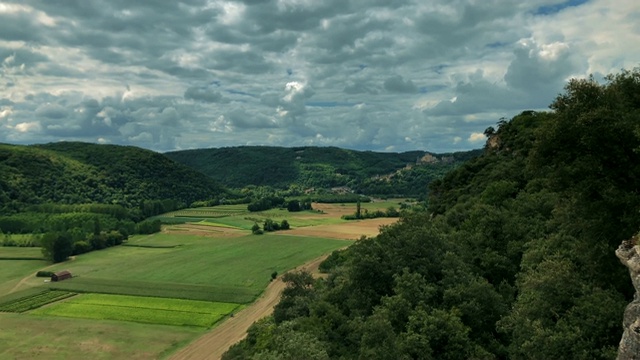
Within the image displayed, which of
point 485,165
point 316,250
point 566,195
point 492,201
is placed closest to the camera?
point 566,195

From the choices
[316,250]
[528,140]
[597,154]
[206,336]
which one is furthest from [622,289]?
[316,250]

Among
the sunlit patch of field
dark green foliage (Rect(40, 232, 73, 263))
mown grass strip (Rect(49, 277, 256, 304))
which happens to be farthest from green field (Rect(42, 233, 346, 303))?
the sunlit patch of field

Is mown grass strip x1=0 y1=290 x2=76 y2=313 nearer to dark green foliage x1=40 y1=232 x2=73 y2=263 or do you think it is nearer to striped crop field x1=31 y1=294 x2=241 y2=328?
striped crop field x1=31 y1=294 x2=241 y2=328

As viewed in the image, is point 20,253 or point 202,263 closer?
point 202,263

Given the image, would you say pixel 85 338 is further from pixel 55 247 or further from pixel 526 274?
pixel 55 247

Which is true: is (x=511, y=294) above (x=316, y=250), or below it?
above

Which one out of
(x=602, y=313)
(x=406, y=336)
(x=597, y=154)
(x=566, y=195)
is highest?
(x=597, y=154)

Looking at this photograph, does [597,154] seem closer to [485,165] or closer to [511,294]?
[511,294]

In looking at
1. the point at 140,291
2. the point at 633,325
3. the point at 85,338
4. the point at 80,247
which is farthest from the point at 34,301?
the point at 633,325
